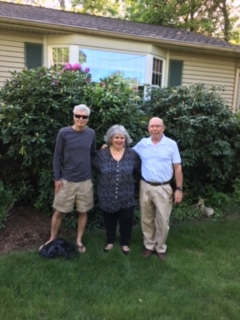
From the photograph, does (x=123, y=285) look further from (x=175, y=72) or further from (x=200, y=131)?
(x=175, y=72)

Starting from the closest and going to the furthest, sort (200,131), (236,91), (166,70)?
(200,131), (166,70), (236,91)

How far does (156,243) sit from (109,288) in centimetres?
100

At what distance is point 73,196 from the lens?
396 centimetres

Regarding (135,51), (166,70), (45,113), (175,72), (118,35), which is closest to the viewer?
(45,113)

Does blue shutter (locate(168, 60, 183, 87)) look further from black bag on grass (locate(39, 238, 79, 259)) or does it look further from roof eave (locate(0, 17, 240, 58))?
black bag on grass (locate(39, 238, 79, 259))

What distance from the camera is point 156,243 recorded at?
4145 millimetres

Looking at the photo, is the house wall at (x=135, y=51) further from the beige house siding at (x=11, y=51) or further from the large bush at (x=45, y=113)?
the large bush at (x=45, y=113)

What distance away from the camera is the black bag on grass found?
12.6 ft

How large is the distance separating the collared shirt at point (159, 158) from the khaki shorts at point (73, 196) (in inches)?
27.2

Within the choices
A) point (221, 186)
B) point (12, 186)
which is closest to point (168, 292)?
point (12, 186)

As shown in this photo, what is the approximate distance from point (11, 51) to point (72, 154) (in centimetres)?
628

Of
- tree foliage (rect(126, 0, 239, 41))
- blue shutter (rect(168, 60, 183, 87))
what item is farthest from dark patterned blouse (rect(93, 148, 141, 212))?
tree foliage (rect(126, 0, 239, 41))

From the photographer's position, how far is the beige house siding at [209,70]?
449 inches

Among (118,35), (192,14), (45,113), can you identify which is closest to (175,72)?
(118,35)
